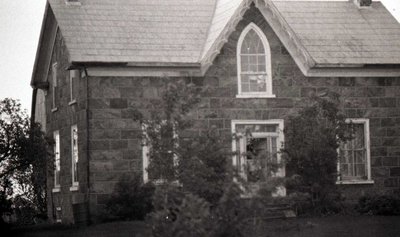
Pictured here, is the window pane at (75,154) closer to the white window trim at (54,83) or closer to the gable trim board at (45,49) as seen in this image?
the white window trim at (54,83)

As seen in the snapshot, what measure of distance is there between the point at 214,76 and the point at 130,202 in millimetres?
5106

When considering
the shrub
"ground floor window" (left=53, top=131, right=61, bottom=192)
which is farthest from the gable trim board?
the shrub

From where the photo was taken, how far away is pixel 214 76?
3031cm

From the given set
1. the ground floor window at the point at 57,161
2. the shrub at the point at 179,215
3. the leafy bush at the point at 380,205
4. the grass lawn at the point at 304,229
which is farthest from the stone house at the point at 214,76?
the shrub at the point at 179,215

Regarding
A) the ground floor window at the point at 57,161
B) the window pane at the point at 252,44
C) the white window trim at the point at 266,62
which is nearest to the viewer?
the white window trim at the point at 266,62

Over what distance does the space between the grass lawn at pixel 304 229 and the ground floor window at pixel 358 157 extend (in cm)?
437

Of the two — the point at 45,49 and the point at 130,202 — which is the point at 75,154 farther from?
the point at 45,49

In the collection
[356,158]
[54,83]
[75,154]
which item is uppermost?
[54,83]

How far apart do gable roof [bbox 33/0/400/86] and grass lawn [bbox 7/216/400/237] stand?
17.3 ft

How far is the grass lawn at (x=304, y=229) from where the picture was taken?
930 inches

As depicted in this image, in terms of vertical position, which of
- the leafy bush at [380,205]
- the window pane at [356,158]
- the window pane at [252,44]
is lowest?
the leafy bush at [380,205]

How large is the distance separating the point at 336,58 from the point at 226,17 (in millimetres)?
3922

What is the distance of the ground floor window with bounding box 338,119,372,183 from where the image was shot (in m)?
31.8

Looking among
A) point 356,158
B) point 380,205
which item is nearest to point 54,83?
point 356,158
